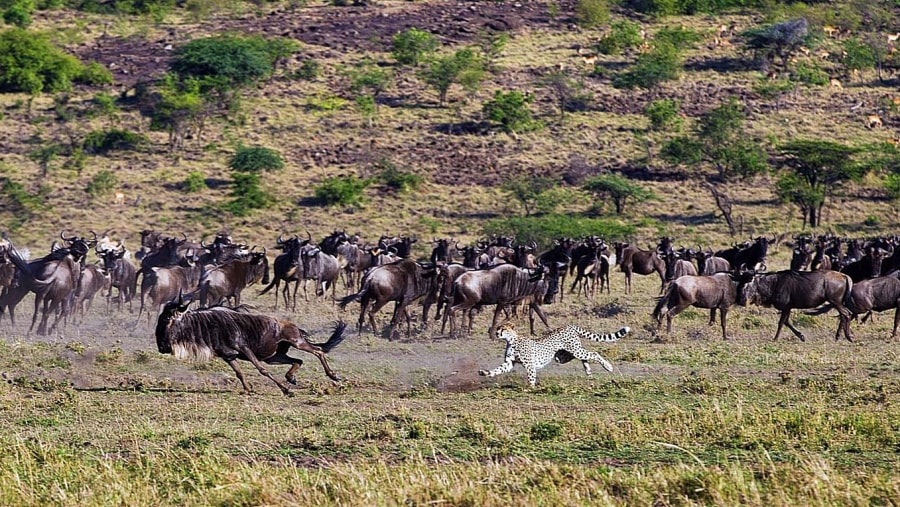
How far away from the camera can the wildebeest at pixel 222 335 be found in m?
11.4

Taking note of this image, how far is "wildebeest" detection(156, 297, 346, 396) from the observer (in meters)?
11.4

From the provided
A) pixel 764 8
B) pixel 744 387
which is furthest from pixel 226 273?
pixel 764 8

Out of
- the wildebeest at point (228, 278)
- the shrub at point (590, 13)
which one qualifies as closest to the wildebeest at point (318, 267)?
the wildebeest at point (228, 278)

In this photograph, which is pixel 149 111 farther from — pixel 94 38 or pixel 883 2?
pixel 883 2

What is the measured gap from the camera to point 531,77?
5638 centimetres

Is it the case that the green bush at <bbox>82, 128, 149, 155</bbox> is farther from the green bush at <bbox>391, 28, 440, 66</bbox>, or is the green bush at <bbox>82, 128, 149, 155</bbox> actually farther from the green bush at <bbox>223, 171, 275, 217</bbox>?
the green bush at <bbox>391, 28, 440, 66</bbox>

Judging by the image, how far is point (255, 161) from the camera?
1663 inches

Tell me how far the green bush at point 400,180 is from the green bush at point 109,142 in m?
9.83

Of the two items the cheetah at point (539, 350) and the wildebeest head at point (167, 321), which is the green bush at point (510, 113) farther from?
the wildebeest head at point (167, 321)

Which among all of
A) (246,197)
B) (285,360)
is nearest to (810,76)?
(246,197)

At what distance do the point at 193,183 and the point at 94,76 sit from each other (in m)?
14.3

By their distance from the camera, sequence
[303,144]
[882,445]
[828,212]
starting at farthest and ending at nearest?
[303,144]
[828,212]
[882,445]

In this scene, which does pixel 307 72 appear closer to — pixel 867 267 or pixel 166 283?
pixel 166 283

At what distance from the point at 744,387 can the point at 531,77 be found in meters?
45.3
